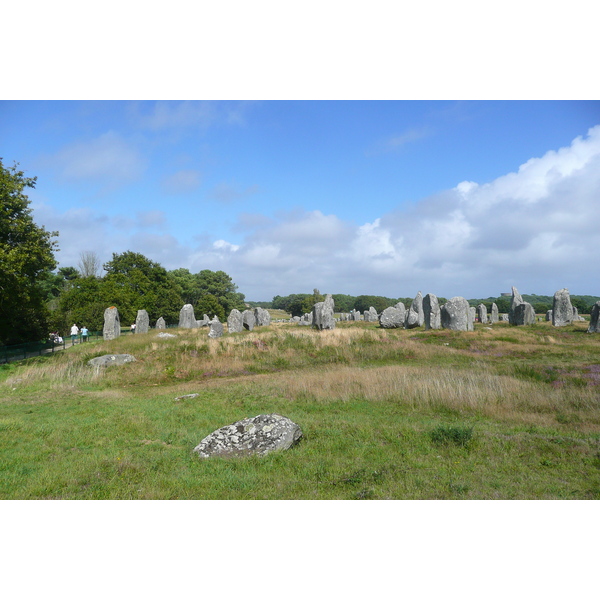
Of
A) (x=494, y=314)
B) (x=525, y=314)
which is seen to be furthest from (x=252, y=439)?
(x=494, y=314)

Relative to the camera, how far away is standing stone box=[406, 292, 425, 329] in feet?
103

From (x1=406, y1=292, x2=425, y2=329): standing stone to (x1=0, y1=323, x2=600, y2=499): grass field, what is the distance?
12732 mm

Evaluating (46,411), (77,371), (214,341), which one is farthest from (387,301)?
(46,411)

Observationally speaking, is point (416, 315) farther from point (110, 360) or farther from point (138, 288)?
point (138, 288)

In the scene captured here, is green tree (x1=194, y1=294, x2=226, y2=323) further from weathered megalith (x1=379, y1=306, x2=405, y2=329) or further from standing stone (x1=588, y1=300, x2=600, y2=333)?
standing stone (x1=588, y1=300, x2=600, y2=333)

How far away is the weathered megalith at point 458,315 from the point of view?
27.0 meters

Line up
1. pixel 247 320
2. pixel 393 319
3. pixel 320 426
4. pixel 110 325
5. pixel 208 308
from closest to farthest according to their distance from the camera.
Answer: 1. pixel 320 426
2. pixel 110 325
3. pixel 393 319
4. pixel 247 320
5. pixel 208 308

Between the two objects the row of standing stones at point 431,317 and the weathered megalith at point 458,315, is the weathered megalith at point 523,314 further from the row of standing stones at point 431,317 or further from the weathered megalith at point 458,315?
the weathered megalith at point 458,315

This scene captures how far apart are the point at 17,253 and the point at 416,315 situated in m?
27.8

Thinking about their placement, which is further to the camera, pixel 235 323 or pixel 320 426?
pixel 235 323

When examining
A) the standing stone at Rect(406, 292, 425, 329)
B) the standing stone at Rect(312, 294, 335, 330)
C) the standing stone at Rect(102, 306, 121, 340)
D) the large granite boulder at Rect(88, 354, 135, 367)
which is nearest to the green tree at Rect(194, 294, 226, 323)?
the standing stone at Rect(102, 306, 121, 340)

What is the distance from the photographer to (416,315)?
31.3 meters

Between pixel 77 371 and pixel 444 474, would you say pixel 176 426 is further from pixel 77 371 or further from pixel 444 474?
pixel 77 371

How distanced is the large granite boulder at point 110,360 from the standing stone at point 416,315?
Result: 22.5 m
